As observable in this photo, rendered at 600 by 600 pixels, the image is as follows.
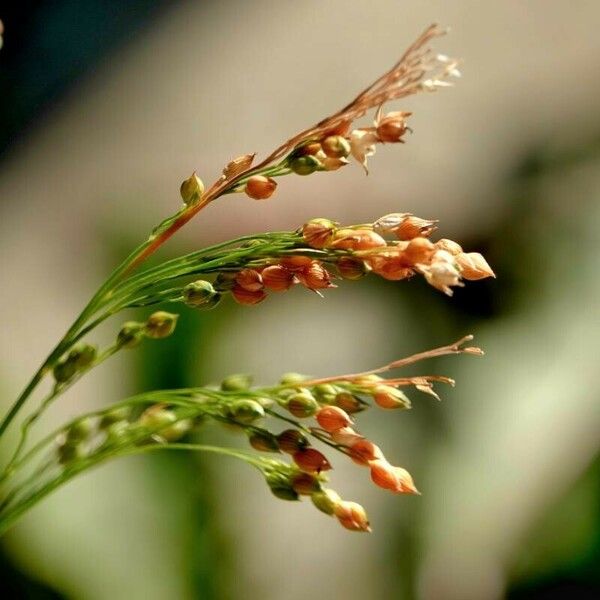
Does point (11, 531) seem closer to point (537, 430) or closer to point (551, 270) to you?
point (537, 430)

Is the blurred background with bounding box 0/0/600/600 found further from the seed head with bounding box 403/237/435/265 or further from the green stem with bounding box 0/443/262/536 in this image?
the seed head with bounding box 403/237/435/265

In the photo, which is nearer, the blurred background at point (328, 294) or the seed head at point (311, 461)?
the seed head at point (311, 461)

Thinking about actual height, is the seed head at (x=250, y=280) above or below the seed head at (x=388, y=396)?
above

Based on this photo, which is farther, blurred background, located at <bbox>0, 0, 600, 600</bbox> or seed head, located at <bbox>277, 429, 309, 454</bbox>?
blurred background, located at <bbox>0, 0, 600, 600</bbox>

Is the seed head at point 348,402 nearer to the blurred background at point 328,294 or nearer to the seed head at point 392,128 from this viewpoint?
the seed head at point 392,128

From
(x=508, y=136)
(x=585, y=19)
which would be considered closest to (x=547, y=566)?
(x=508, y=136)

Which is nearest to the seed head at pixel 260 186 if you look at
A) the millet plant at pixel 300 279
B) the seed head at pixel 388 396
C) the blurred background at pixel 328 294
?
the millet plant at pixel 300 279

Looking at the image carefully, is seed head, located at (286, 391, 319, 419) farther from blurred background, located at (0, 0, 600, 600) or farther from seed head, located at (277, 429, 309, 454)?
blurred background, located at (0, 0, 600, 600)

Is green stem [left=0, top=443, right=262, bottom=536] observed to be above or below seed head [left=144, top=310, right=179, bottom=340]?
below

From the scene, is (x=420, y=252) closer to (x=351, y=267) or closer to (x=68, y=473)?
(x=351, y=267)

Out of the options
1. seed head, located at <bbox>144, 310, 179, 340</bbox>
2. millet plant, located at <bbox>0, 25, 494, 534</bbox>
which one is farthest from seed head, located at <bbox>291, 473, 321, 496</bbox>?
seed head, located at <bbox>144, 310, 179, 340</bbox>
